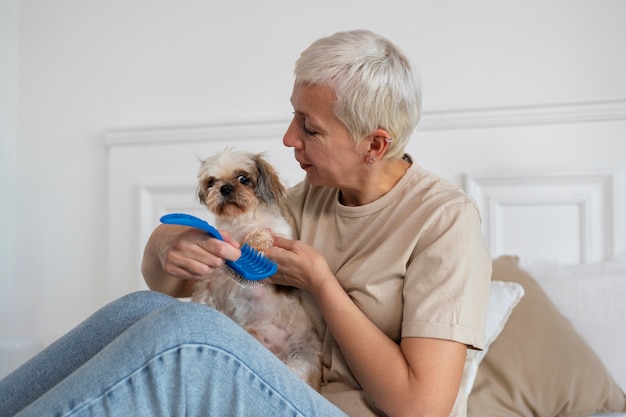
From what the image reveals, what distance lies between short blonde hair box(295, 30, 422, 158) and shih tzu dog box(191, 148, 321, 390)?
0.33 meters

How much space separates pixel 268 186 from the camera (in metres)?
1.69

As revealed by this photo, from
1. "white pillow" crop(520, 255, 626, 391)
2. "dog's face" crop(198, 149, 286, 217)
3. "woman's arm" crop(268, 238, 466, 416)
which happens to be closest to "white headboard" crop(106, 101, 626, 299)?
"white pillow" crop(520, 255, 626, 391)

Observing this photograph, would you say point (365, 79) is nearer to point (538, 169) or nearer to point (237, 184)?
point (237, 184)

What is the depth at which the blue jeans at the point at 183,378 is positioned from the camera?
3.48ft

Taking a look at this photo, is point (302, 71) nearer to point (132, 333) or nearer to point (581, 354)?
point (132, 333)

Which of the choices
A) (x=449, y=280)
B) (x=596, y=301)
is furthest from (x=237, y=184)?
(x=596, y=301)

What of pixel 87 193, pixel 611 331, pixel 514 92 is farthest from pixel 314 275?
pixel 87 193

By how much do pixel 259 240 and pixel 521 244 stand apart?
107cm

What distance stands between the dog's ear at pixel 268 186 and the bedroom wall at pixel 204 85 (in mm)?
799

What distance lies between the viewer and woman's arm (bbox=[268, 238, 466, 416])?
1.25 metres

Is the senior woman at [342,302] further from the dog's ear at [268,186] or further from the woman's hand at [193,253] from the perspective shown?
the dog's ear at [268,186]

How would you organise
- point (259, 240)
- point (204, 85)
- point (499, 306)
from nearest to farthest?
point (259, 240), point (499, 306), point (204, 85)

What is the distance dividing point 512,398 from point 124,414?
978 mm

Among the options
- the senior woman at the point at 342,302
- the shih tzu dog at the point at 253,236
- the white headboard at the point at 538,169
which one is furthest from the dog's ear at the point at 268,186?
the white headboard at the point at 538,169
